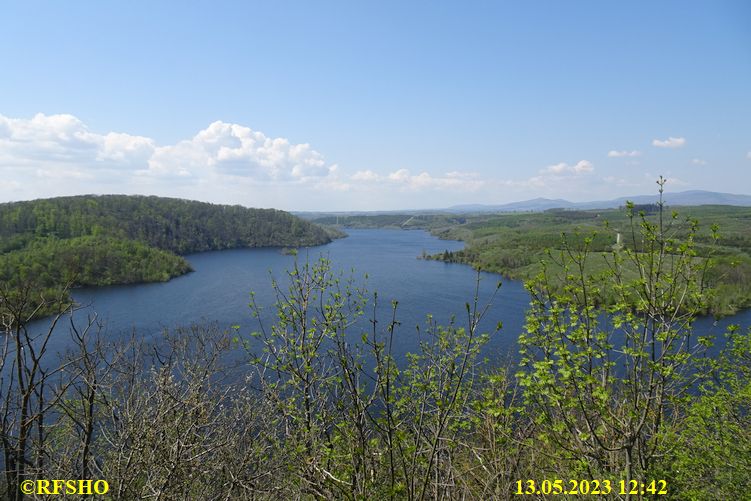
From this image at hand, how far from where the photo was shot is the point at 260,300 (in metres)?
46.9

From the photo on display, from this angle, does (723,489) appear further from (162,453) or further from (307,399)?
(162,453)

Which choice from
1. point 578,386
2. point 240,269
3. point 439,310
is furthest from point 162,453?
point 240,269

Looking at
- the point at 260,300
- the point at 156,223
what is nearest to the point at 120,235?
the point at 156,223

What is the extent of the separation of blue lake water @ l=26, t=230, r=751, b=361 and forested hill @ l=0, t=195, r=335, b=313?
4374 millimetres

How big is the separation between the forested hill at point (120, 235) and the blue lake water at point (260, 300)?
4.37 metres

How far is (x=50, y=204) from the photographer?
90.9 metres

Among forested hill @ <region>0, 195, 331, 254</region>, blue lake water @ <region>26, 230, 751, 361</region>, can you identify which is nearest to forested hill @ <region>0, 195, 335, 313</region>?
forested hill @ <region>0, 195, 331, 254</region>

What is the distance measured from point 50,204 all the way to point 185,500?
110100mm

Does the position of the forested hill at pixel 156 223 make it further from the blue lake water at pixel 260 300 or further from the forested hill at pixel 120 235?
the blue lake water at pixel 260 300

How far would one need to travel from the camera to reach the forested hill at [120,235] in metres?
57.9

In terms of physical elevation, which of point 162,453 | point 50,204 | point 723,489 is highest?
point 50,204

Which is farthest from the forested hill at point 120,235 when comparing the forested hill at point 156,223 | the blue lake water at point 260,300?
the blue lake water at point 260,300

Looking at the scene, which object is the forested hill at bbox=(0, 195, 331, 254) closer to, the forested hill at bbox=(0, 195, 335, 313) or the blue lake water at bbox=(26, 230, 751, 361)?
the forested hill at bbox=(0, 195, 335, 313)

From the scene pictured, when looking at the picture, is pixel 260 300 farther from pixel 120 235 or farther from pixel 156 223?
pixel 156 223
